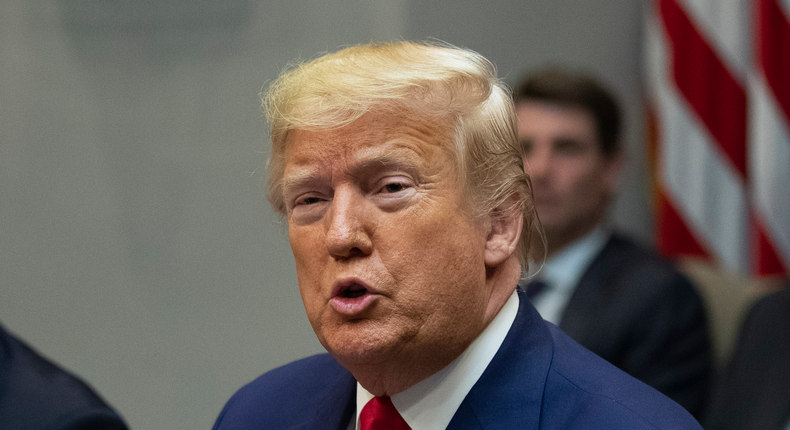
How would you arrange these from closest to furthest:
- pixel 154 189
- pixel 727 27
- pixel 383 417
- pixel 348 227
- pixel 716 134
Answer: pixel 348 227 < pixel 383 417 < pixel 154 189 < pixel 727 27 < pixel 716 134

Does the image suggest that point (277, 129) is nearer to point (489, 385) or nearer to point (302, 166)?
point (302, 166)

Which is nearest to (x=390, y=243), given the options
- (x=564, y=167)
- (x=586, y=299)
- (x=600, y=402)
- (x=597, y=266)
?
(x=600, y=402)

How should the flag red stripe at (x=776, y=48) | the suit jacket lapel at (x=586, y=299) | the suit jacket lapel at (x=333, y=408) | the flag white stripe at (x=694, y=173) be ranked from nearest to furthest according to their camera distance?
the suit jacket lapel at (x=333, y=408) → the suit jacket lapel at (x=586, y=299) → the flag red stripe at (x=776, y=48) → the flag white stripe at (x=694, y=173)

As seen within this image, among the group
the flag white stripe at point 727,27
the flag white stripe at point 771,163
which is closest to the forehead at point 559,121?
the flag white stripe at point 771,163

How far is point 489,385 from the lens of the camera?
113 cm

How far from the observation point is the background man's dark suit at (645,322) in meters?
2.28

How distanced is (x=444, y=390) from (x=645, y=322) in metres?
1.34

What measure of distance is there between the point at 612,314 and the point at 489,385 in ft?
4.11

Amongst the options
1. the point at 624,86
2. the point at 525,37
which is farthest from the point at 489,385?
the point at 624,86

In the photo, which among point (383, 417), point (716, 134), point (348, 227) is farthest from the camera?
point (716, 134)

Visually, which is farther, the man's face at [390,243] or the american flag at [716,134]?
the american flag at [716,134]

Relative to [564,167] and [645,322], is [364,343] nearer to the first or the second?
[645,322]

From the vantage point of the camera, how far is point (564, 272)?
8.71 feet

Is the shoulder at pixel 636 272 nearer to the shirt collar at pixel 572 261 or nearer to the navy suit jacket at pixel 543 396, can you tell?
the shirt collar at pixel 572 261
